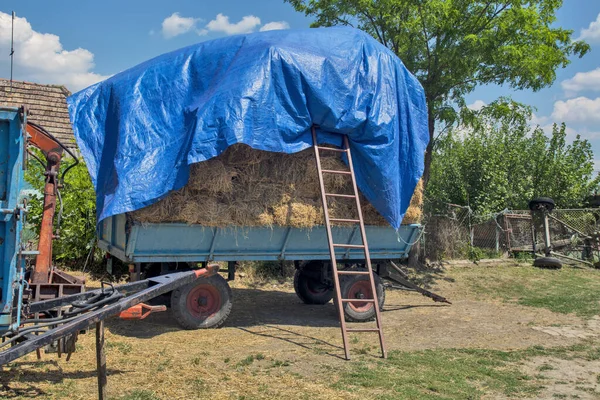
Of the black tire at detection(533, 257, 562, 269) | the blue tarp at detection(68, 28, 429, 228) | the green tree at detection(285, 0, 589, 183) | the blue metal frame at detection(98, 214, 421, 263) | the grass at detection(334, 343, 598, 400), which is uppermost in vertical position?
the green tree at detection(285, 0, 589, 183)

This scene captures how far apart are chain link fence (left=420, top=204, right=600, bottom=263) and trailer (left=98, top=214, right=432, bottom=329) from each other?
5989 mm

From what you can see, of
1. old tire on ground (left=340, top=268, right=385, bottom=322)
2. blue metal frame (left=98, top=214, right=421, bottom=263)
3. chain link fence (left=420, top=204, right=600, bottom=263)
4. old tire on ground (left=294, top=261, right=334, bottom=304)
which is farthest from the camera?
chain link fence (left=420, top=204, right=600, bottom=263)

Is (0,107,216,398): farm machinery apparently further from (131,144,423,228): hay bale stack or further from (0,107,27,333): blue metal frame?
(131,144,423,228): hay bale stack

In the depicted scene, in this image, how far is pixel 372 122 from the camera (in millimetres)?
8617

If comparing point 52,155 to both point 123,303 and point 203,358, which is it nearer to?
point 123,303

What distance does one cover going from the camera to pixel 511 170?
20.7 metres

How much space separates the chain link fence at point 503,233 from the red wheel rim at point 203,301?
8.28 metres

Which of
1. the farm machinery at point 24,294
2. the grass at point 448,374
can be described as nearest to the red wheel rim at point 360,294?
the grass at point 448,374

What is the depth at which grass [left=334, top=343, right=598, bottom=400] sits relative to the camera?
571 cm

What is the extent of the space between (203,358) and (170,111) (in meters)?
3.52

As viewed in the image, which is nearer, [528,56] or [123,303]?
[123,303]

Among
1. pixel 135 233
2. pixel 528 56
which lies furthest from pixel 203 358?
pixel 528 56

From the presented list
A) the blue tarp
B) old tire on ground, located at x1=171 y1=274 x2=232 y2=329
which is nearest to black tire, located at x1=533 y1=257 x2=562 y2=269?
the blue tarp

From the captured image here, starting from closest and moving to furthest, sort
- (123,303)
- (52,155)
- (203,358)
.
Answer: (123,303) → (52,155) → (203,358)
